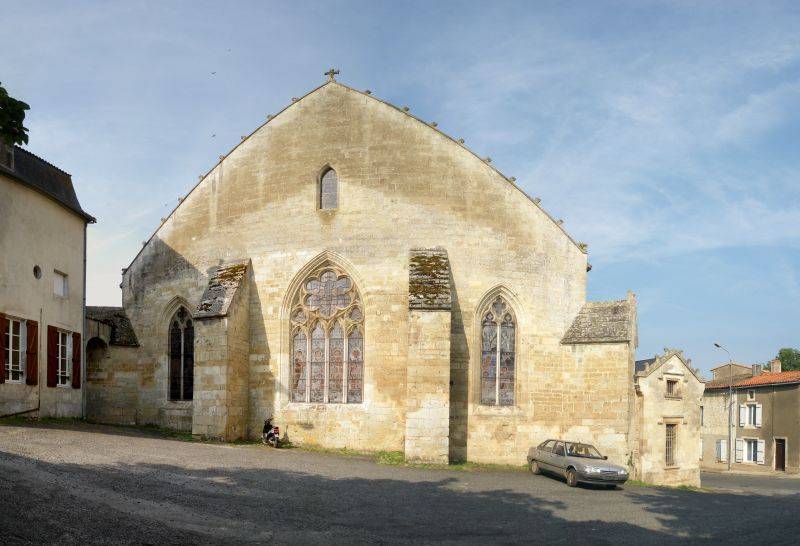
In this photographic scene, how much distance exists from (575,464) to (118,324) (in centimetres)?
1490

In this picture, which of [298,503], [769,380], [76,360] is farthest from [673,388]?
[769,380]

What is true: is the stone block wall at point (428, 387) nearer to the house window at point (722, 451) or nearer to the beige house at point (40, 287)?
the beige house at point (40, 287)

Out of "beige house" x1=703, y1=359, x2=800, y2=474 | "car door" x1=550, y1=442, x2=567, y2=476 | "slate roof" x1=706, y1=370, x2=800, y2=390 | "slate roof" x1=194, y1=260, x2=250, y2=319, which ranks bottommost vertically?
"beige house" x1=703, y1=359, x2=800, y2=474

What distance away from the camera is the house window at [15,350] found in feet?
57.6

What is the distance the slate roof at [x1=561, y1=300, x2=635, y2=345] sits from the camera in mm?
18922

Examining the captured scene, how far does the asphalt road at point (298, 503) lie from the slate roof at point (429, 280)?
4.12 meters

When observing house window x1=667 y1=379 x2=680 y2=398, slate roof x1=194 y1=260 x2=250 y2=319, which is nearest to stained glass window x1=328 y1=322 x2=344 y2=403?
slate roof x1=194 y1=260 x2=250 y2=319

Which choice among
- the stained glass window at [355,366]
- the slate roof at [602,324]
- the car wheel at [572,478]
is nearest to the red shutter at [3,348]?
the stained glass window at [355,366]

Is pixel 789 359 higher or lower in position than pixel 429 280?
lower

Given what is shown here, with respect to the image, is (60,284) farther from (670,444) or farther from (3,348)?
(670,444)

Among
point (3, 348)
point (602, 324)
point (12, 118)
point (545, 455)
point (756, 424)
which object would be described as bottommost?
point (756, 424)

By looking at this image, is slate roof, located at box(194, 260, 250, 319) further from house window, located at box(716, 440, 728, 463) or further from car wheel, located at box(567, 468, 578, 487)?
house window, located at box(716, 440, 728, 463)

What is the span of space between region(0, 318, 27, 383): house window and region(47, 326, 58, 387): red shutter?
106 centimetres

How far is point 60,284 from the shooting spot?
67.3 ft
